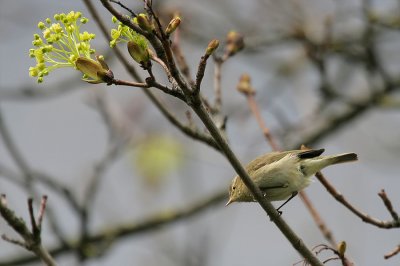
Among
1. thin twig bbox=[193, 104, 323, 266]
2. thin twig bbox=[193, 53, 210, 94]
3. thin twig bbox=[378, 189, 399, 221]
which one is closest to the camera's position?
thin twig bbox=[193, 53, 210, 94]

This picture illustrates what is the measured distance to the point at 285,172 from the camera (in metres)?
4.47

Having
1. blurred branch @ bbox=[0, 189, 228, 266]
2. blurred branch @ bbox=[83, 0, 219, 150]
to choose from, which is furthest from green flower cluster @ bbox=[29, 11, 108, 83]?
blurred branch @ bbox=[0, 189, 228, 266]

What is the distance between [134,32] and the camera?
2533mm

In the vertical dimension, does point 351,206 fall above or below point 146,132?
below

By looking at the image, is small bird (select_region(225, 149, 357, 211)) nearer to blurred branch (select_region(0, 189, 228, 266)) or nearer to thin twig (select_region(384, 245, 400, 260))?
thin twig (select_region(384, 245, 400, 260))

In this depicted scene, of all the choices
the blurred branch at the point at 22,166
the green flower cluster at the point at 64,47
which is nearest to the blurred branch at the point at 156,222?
the blurred branch at the point at 22,166

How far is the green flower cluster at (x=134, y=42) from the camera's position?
2477 millimetres

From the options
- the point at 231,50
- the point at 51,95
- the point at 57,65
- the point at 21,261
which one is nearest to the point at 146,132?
the point at 51,95

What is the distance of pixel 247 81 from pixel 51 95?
3215mm

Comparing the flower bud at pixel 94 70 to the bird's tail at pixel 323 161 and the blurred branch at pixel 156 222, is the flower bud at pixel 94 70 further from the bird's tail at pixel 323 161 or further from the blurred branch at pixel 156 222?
the blurred branch at pixel 156 222

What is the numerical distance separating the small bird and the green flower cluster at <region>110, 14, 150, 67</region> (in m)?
2.01

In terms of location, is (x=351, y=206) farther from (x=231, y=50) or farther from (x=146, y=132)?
(x=146, y=132)

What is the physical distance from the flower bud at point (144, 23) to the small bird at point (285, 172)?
216 cm

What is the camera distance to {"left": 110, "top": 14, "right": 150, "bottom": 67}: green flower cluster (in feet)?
8.13
